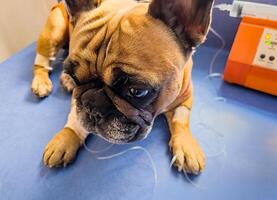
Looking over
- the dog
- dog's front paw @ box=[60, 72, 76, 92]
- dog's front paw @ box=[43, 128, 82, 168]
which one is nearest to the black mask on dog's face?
the dog

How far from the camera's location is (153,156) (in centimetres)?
80

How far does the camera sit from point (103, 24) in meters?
0.64

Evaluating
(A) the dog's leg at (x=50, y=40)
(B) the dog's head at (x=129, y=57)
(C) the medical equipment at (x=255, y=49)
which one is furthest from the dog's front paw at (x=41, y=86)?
(C) the medical equipment at (x=255, y=49)

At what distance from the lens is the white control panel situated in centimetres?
92

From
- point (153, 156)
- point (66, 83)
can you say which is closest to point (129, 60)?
point (153, 156)

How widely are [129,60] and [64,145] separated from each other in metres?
0.36

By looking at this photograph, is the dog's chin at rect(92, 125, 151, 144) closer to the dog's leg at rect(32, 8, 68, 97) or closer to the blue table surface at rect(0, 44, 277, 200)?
the blue table surface at rect(0, 44, 277, 200)

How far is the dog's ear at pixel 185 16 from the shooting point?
583 millimetres

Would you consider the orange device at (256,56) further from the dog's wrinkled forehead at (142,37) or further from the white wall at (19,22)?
the white wall at (19,22)

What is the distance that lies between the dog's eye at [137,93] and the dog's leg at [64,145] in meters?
0.29

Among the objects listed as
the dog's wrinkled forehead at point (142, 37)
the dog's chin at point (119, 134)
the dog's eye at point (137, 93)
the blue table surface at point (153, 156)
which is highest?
the dog's wrinkled forehead at point (142, 37)

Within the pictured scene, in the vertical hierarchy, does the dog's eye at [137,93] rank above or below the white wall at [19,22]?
above

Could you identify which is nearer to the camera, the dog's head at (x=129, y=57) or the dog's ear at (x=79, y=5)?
the dog's head at (x=129, y=57)

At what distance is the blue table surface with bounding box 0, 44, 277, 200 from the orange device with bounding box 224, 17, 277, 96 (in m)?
0.05
